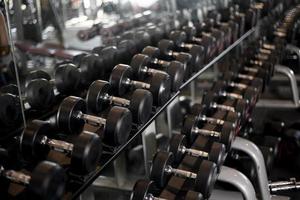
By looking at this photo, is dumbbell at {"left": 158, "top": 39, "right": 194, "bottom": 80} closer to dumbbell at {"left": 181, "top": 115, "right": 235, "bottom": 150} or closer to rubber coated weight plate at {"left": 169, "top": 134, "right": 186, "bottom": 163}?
dumbbell at {"left": 181, "top": 115, "right": 235, "bottom": 150}

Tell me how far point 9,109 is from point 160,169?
0.50m

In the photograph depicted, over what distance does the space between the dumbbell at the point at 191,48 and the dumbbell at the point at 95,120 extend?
26.7 inches

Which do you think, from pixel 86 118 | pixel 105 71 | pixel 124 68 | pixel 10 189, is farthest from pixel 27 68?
pixel 10 189

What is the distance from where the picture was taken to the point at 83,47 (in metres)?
2.10

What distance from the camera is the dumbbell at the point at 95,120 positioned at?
3.33 ft

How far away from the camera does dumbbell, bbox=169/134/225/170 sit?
125 cm

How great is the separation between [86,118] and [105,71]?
500mm

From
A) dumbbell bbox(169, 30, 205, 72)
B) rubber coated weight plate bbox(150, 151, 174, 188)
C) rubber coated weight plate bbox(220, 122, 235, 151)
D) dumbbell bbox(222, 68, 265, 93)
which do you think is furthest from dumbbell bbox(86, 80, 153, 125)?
dumbbell bbox(222, 68, 265, 93)

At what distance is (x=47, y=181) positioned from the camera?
778 millimetres

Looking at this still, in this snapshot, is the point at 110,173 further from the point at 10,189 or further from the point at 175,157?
the point at 10,189

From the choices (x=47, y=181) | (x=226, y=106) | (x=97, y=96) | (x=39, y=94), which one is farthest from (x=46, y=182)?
(x=226, y=106)

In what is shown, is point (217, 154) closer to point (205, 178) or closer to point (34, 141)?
point (205, 178)

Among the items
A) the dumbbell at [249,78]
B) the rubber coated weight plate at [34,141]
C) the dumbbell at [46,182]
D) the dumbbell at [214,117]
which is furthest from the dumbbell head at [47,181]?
the dumbbell at [249,78]

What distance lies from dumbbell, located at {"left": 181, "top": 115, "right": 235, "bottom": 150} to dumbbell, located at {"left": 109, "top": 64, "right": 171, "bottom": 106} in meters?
0.17
